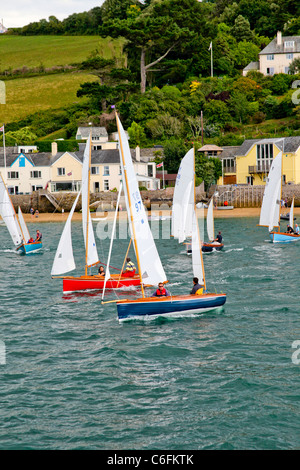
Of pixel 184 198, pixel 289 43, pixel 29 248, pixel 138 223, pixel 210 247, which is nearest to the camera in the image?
pixel 138 223

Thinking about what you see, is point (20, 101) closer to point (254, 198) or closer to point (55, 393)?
point (254, 198)

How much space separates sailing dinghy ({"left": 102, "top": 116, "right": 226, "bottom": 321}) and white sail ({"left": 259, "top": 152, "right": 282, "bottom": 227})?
32.2 metres

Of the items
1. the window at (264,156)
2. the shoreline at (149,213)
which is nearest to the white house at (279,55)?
the window at (264,156)

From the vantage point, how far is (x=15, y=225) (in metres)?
60.4

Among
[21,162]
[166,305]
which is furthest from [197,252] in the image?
[21,162]

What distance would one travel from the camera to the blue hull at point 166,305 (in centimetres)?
3067

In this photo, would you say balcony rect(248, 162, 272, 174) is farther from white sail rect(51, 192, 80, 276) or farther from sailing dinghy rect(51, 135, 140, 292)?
white sail rect(51, 192, 80, 276)

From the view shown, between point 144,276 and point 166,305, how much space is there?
2.34 m

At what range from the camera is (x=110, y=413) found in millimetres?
20828

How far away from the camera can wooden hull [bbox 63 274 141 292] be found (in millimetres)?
38781

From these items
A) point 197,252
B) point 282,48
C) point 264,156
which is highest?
point 282,48

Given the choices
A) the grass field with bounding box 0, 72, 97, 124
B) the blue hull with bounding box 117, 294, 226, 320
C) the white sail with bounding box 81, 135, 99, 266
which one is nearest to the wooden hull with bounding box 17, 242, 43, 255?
the white sail with bounding box 81, 135, 99, 266

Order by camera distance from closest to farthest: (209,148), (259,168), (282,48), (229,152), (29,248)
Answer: (29,248), (259,168), (209,148), (229,152), (282,48)

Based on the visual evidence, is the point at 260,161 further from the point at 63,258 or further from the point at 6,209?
the point at 63,258
